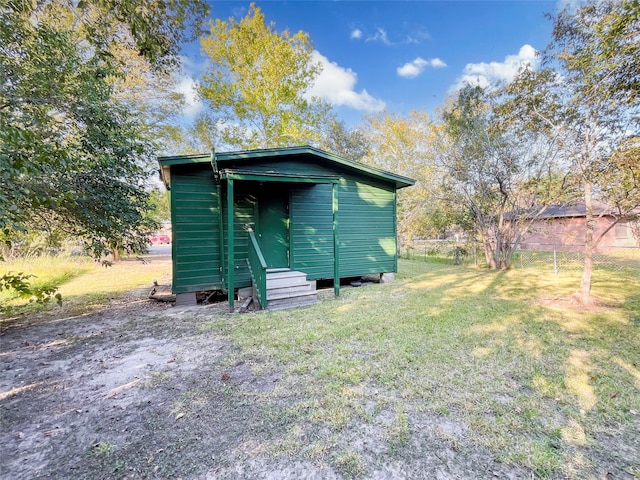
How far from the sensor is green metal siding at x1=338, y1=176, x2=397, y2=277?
800 centimetres

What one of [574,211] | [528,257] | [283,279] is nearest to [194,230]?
[283,279]

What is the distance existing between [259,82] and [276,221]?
12536mm

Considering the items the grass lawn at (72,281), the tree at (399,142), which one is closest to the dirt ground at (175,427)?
the grass lawn at (72,281)

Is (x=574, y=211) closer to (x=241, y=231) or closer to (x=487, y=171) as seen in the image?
(x=487, y=171)

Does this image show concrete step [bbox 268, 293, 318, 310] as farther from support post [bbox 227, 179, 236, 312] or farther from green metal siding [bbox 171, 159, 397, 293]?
green metal siding [bbox 171, 159, 397, 293]

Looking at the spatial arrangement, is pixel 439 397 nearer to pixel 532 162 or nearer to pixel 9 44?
pixel 9 44

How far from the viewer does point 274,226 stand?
23.4 feet

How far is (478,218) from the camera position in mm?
11867

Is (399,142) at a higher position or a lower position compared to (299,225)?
higher

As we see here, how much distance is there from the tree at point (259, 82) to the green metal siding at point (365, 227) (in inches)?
381

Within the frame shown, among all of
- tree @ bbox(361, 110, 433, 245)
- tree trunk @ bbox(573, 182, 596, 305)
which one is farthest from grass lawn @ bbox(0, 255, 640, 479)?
tree @ bbox(361, 110, 433, 245)

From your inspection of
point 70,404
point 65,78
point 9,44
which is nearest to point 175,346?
point 70,404

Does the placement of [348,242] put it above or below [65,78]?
below

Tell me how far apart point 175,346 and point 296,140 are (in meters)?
15.2
